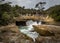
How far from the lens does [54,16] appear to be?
34406 mm

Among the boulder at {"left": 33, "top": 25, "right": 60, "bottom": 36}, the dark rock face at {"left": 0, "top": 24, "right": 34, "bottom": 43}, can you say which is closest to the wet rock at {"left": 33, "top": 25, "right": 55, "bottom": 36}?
the boulder at {"left": 33, "top": 25, "right": 60, "bottom": 36}

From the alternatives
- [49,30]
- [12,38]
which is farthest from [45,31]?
[12,38]

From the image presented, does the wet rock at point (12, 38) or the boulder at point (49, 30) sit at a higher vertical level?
the boulder at point (49, 30)

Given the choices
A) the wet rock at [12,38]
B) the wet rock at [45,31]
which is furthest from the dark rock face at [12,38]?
the wet rock at [45,31]

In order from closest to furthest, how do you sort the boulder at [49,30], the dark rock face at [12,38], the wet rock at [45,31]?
the dark rock face at [12,38] < the boulder at [49,30] < the wet rock at [45,31]

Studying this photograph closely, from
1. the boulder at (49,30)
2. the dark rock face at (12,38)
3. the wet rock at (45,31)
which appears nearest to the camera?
the dark rock face at (12,38)

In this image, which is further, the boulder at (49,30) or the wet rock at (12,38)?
the boulder at (49,30)

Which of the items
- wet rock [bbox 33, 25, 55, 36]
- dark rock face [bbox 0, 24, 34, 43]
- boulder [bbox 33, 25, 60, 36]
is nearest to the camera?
dark rock face [bbox 0, 24, 34, 43]

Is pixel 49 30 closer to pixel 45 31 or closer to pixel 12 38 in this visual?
pixel 45 31

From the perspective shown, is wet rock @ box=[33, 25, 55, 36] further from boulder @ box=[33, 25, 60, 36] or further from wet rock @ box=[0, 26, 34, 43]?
wet rock @ box=[0, 26, 34, 43]

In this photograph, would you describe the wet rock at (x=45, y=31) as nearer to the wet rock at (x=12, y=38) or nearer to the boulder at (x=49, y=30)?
the boulder at (x=49, y=30)

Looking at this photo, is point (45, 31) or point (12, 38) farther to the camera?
point (45, 31)

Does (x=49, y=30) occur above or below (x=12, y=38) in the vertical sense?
above

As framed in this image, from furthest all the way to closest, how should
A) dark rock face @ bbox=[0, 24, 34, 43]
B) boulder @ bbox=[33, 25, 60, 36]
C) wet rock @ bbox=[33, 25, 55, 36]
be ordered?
wet rock @ bbox=[33, 25, 55, 36]
boulder @ bbox=[33, 25, 60, 36]
dark rock face @ bbox=[0, 24, 34, 43]
